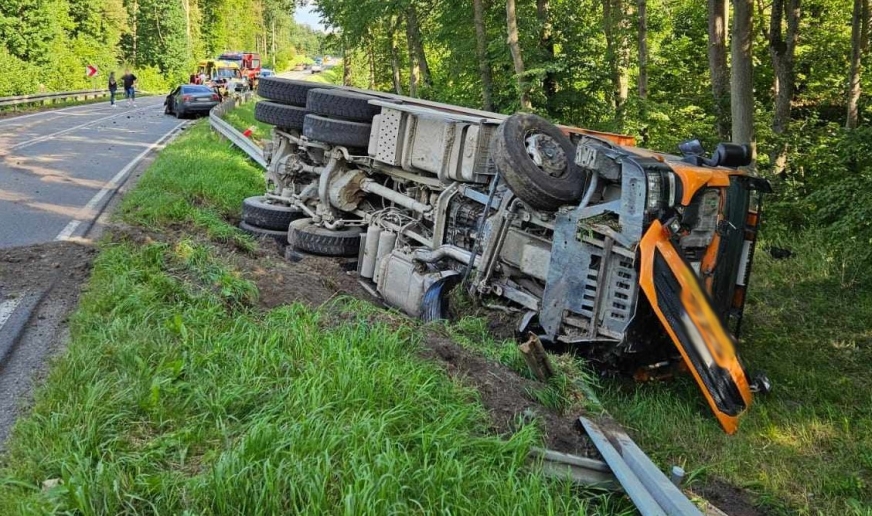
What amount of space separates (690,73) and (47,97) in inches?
905

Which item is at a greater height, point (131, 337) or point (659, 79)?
point (659, 79)

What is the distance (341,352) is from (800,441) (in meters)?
2.97

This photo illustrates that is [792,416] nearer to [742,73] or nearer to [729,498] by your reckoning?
[729,498]

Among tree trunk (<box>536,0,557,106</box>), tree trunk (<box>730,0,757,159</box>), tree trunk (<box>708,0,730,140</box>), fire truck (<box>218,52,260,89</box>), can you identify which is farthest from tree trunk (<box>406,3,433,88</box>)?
fire truck (<box>218,52,260,89</box>)

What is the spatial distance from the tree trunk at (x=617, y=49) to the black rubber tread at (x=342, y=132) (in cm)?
778

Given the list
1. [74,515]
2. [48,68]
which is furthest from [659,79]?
[48,68]

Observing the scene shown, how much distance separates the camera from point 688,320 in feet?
13.8

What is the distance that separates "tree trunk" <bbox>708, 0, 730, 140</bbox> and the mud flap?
8464 millimetres

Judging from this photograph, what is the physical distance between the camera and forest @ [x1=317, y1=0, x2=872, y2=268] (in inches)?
386

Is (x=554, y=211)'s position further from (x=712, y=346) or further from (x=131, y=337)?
(x=131, y=337)

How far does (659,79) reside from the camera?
16.9m

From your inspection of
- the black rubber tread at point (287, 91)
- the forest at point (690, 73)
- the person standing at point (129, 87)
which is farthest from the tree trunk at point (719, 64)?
the person standing at point (129, 87)

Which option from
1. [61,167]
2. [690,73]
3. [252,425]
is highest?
[690,73]

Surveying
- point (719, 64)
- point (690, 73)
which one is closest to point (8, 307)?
point (719, 64)
